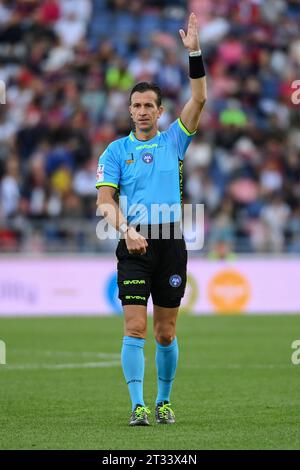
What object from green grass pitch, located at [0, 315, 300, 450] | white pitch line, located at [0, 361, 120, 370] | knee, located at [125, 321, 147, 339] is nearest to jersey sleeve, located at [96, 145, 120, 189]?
knee, located at [125, 321, 147, 339]

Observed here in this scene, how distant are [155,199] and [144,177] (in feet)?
0.59

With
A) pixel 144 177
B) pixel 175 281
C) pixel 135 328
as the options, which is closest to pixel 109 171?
pixel 144 177

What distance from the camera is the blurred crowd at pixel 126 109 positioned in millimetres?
22344

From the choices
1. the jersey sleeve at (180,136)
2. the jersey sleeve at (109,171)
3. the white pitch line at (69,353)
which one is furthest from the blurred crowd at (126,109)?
the jersey sleeve at (109,171)

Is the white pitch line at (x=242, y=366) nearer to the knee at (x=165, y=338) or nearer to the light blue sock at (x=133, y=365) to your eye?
the knee at (x=165, y=338)

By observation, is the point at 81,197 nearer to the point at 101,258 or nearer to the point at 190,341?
the point at 101,258

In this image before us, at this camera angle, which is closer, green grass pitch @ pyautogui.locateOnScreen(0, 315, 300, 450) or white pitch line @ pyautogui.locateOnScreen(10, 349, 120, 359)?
green grass pitch @ pyautogui.locateOnScreen(0, 315, 300, 450)

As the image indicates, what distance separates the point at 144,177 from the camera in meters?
8.42

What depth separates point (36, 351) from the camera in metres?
14.5

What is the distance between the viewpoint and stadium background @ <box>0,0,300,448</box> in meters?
21.3

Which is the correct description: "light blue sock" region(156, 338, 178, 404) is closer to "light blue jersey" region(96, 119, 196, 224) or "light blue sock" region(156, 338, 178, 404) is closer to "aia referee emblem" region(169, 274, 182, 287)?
"aia referee emblem" region(169, 274, 182, 287)

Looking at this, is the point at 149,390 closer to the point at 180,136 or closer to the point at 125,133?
the point at 180,136

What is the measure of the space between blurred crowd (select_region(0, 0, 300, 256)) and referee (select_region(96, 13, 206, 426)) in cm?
1301
